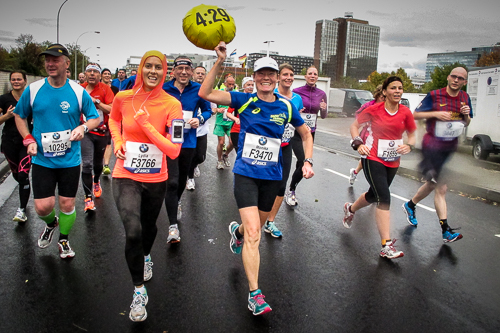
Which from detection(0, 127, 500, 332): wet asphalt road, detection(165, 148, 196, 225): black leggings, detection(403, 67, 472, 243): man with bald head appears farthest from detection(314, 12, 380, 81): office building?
detection(165, 148, 196, 225): black leggings

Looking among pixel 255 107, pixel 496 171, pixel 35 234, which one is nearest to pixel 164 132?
pixel 255 107

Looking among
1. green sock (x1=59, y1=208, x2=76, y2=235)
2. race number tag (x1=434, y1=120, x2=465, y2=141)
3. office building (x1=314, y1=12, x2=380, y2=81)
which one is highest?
office building (x1=314, y1=12, x2=380, y2=81)

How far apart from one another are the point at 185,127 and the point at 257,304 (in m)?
2.73

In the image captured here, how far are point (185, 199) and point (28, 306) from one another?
4.05 m

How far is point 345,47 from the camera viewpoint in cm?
16438

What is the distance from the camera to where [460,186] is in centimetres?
940

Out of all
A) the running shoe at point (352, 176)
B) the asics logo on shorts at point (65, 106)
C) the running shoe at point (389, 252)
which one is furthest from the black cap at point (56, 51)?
the running shoe at point (352, 176)

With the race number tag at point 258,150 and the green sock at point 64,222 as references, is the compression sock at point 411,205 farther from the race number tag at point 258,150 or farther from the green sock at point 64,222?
the green sock at point 64,222

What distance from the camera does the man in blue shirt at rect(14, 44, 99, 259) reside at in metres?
4.34

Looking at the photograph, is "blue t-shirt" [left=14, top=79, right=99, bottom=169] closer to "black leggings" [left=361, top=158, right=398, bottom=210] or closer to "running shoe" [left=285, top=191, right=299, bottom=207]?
"black leggings" [left=361, top=158, right=398, bottom=210]

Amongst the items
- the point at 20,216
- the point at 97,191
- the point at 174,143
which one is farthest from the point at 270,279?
the point at 97,191

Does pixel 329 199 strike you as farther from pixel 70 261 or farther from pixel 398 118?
pixel 70 261

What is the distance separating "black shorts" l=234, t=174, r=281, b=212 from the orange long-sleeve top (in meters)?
0.64

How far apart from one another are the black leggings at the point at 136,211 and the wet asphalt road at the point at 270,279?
0.46 meters
